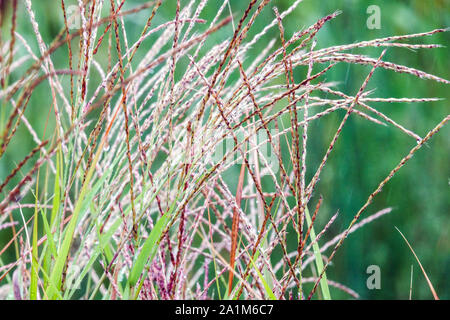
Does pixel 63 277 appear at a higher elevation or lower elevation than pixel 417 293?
higher

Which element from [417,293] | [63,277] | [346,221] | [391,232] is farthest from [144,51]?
[63,277]

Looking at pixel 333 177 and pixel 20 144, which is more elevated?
pixel 20 144

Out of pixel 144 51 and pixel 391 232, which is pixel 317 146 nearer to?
pixel 391 232

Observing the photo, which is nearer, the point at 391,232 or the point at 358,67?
the point at 358,67
